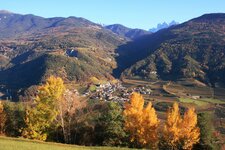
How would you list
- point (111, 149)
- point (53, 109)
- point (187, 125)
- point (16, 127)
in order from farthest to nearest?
point (16, 127) < point (53, 109) < point (187, 125) < point (111, 149)

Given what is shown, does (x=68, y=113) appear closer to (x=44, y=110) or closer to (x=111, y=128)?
(x=44, y=110)

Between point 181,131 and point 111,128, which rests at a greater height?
point 111,128

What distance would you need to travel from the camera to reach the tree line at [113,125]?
209 feet

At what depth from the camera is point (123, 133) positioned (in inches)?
2509

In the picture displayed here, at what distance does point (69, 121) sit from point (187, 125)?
21.1 meters

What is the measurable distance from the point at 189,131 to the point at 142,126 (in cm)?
797

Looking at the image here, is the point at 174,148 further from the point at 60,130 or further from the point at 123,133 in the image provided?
the point at 60,130

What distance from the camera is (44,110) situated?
6731 cm

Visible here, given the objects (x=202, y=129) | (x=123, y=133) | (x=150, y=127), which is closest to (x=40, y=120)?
(x=123, y=133)

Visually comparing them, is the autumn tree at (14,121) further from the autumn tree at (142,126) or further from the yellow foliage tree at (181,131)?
the yellow foliage tree at (181,131)

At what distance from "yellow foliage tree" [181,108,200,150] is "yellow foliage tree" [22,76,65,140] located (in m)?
22.0

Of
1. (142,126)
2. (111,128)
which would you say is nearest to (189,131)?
(142,126)

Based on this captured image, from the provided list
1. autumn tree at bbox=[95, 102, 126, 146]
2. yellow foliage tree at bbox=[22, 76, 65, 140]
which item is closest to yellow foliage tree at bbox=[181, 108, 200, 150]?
autumn tree at bbox=[95, 102, 126, 146]

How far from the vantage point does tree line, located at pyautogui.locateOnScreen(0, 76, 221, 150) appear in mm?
63812
